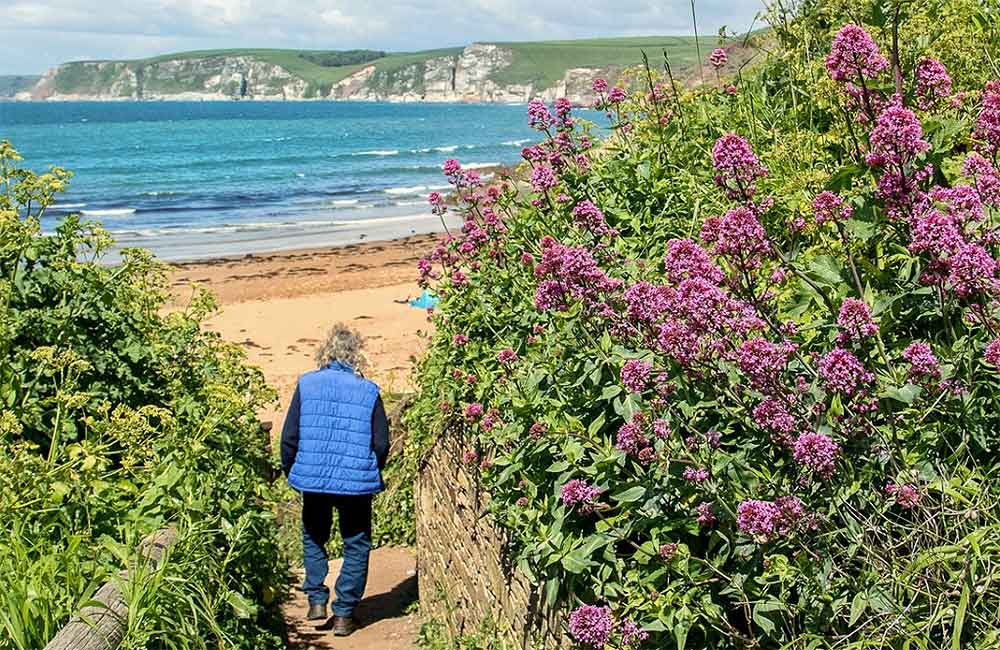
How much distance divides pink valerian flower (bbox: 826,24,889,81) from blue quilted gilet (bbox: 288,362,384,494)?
3932 millimetres

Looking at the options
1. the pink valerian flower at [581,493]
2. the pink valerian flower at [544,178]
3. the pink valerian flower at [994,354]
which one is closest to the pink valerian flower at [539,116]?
the pink valerian flower at [544,178]

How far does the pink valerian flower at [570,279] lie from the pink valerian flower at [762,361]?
595 millimetres

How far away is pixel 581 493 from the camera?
3.47 meters

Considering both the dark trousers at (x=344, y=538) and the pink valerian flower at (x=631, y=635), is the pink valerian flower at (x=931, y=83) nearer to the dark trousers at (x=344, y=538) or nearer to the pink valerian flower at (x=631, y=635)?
the pink valerian flower at (x=631, y=635)

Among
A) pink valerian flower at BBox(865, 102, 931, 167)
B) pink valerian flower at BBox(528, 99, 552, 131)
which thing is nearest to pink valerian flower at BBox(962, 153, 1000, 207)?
pink valerian flower at BBox(865, 102, 931, 167)

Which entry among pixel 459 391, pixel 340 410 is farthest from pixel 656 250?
pixel 340 410

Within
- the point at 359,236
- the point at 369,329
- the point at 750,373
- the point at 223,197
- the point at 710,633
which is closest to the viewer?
the point at 750,373

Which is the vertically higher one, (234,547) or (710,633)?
(710,633)

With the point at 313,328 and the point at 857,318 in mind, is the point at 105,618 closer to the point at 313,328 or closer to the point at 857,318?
the point at 857,318

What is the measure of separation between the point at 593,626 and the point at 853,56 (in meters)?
1.73

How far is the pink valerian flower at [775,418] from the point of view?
2.73 metres

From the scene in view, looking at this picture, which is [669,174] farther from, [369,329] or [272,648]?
[369,329]

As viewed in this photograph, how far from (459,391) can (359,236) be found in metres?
26.1

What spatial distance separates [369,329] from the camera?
16.7 m
